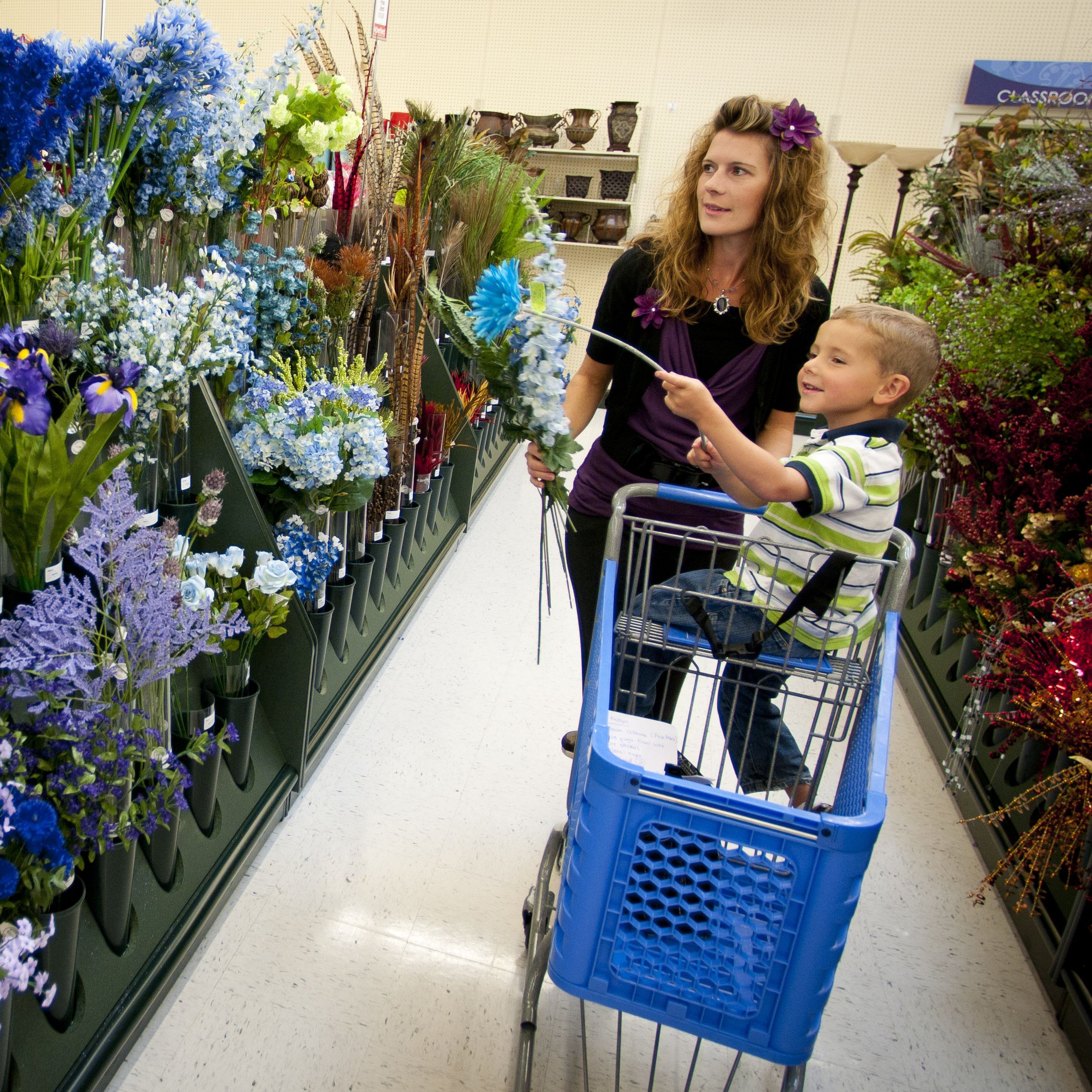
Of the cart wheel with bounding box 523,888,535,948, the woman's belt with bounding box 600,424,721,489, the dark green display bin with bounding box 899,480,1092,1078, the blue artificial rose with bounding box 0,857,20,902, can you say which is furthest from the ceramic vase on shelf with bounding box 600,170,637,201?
the blue artificial rose with bounding box 0,857,20,902

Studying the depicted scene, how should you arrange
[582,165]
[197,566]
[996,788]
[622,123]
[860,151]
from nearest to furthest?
[197,566] → [996,788] → [860,151] → [622,123] → [582,165]

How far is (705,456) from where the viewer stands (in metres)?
1.47

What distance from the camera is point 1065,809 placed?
4.95 ft

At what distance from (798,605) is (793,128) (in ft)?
2.65

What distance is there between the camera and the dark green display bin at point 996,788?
176cm

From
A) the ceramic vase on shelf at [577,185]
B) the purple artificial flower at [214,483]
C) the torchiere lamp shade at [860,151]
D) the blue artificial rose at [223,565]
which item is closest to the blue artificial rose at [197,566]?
the blue artificial rose at [223,565]

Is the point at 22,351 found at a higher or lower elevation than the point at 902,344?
lower

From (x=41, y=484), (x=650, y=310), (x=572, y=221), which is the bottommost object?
(x=41, y=484)

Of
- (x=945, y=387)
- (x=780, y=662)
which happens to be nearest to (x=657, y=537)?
(x=780, y=662)

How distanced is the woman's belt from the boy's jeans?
187mm

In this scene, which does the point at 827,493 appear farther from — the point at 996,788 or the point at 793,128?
the point at 996,788

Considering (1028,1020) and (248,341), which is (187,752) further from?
(1028,1020)

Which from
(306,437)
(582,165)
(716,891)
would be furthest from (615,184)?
(716,891)

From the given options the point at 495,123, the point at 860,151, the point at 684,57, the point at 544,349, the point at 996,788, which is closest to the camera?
the point at 544,349
